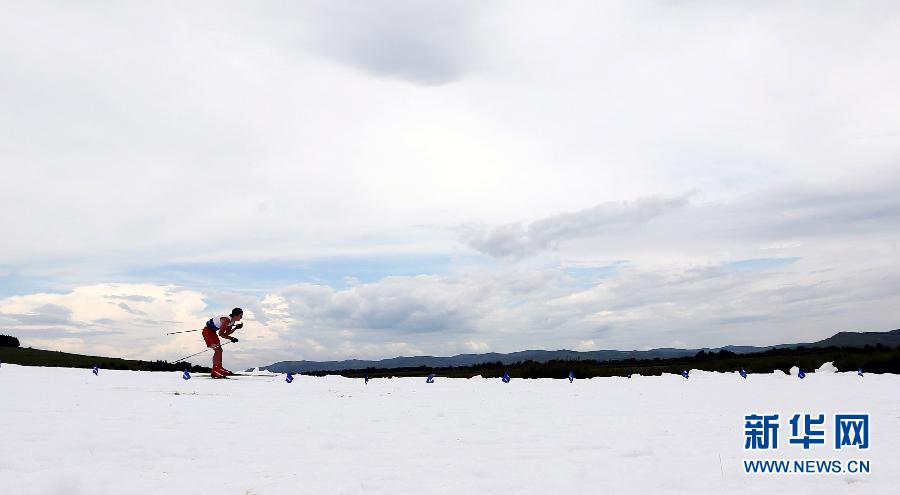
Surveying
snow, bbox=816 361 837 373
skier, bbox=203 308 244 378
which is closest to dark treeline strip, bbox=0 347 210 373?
skier, bbox=203 308 244 378

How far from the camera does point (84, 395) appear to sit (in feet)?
47.9

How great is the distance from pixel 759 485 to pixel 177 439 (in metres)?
7.51

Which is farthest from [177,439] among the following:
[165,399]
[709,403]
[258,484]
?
[709,403]

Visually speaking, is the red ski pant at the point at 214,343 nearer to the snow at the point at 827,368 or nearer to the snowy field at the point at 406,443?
the snowy field at the point at 406,443

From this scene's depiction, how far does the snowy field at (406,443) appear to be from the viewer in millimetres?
6727

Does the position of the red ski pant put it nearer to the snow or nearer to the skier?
the skier

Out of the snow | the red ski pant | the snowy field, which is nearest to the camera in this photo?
the snowy field

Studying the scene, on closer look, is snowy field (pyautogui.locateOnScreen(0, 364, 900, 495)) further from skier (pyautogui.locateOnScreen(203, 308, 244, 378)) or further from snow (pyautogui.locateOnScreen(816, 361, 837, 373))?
snow (pyautogui.locateOnScreen(816, 361, 837, 373))

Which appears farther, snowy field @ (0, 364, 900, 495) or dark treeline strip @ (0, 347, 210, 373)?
dark treeline strip @ (0, 347, 210, 373)

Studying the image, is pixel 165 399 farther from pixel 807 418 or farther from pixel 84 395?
pixel 807 418

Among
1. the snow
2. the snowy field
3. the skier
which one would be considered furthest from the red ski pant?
the snow

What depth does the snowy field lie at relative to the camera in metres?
6.73

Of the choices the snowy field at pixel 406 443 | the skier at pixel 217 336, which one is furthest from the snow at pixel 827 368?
the skier at pixel 217 336

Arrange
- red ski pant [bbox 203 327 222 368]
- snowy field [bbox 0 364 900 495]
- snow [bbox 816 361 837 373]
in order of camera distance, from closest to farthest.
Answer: snowy field [bbox 0 364 900 495] < red ski pant [bbox 203 327 222 368] < snow [bbox 816 361 837 373]
